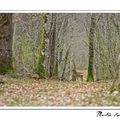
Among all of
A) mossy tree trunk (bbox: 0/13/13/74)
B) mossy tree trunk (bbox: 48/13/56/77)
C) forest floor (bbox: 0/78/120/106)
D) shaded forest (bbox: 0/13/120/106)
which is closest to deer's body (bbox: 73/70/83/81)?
shaded forest (bbox: 0/13/120/106)

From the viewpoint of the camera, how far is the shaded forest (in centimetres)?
1403

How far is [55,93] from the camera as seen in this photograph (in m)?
13.6

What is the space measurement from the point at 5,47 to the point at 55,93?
2.14 m

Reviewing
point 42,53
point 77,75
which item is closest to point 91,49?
point 77,75

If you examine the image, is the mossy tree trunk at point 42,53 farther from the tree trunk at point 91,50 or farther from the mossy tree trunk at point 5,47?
the tree trunk at point 91,50

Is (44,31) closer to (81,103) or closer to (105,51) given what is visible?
(105,51)

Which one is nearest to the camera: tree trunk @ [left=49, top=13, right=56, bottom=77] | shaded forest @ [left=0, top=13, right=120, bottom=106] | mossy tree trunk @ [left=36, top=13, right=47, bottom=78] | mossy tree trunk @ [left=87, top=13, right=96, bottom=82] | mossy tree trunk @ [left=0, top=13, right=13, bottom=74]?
shaded forest @ [left=0, top=13, right=120, bottom=106]

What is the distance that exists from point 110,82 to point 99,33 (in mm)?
1526

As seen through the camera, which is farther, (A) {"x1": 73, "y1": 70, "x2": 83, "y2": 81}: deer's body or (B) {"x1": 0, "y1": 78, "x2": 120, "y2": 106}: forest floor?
(A) {"x1": 73, "y1": 70, "x2": 83, "y2": 81}: deer's body

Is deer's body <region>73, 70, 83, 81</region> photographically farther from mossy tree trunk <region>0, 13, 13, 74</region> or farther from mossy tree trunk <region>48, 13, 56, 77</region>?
mossy tree trunk <region>0, 13, 13, 74</region>

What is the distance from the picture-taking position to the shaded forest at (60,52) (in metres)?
14.0

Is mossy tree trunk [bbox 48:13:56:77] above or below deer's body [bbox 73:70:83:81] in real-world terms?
above

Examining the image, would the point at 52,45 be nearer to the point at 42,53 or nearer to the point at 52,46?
the point at 52,46

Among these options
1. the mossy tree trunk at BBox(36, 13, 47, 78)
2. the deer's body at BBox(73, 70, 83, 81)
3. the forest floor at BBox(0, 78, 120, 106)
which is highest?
the mossy tree trunk at BBox(36, 13, 47, 78)
